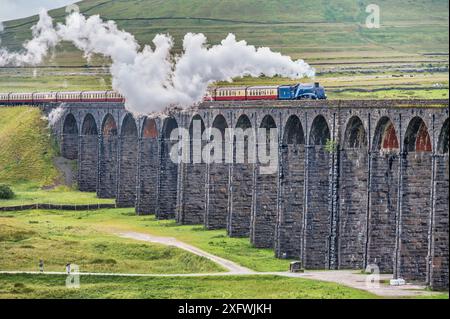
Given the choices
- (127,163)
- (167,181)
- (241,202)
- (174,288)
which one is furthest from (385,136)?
(127,163)

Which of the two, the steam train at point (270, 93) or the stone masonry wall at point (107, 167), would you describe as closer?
the steam train at point (270, 93)

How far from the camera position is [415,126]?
76.4 m

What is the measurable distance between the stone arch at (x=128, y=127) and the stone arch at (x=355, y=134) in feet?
142

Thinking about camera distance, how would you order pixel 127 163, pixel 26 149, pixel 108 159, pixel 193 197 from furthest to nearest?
pixel 26 149
pixel 108 159
pixel 127 163
pixel 193 197

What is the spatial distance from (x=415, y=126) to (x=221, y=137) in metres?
32.7

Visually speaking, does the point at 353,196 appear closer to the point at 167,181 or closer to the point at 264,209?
the point at 264,209

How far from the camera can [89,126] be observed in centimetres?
14025

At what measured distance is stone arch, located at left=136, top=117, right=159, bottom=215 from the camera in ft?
391

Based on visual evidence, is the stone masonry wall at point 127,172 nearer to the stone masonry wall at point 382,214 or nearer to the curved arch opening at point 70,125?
the curved arch opening at point 70,125

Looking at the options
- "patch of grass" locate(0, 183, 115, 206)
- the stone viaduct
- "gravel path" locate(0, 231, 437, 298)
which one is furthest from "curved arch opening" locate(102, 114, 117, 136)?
"gravel path" locate(0, 231, 437, 298)

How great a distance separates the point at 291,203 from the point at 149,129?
102 feet

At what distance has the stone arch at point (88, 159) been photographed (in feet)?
446

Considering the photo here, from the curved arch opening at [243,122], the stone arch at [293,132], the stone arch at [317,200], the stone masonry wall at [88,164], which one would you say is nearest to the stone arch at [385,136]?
the stone arch at [317,200]
